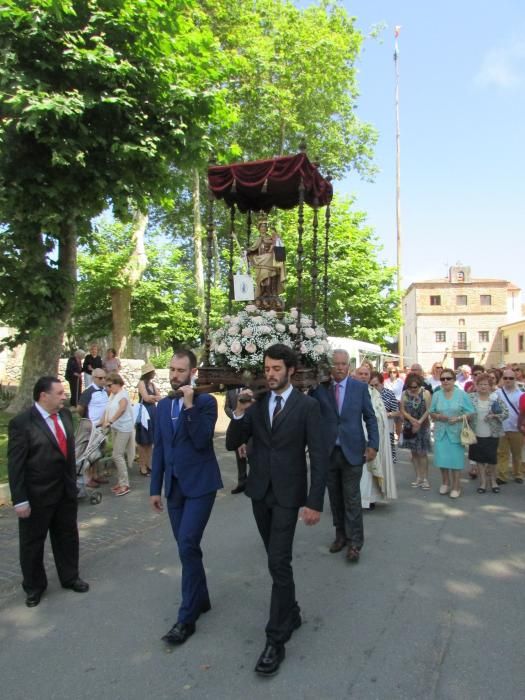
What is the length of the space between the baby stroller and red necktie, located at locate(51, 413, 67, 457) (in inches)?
110

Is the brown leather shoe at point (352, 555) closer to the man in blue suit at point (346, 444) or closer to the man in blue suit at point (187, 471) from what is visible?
the man in blue suit at point (346, 444)

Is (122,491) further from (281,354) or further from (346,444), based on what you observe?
(281,354)

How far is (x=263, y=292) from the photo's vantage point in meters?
6.02

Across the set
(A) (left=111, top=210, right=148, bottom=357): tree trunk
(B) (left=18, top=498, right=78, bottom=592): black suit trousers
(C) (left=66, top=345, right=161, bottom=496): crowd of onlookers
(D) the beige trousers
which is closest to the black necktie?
(B) (left=18, top=498, right=78, bottom=592): black suit trousers

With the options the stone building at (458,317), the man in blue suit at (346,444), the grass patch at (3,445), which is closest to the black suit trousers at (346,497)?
the man in blue suit at (346,444)

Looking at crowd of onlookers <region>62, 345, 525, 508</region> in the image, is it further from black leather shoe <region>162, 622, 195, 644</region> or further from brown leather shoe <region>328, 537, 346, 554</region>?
black leather shoe <region>162, 622, 195, 644</region>

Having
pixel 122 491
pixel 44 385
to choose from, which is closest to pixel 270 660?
pixel 44 385

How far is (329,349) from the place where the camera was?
18.4 feet

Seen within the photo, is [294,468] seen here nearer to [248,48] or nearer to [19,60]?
[19,60]

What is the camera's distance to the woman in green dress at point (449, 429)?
810 centimetres

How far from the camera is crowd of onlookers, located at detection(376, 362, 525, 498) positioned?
819cm

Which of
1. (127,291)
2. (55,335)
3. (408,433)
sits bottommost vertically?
(408,433)

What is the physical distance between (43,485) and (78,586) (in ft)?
3.19

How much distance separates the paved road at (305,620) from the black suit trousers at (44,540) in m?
0.20
